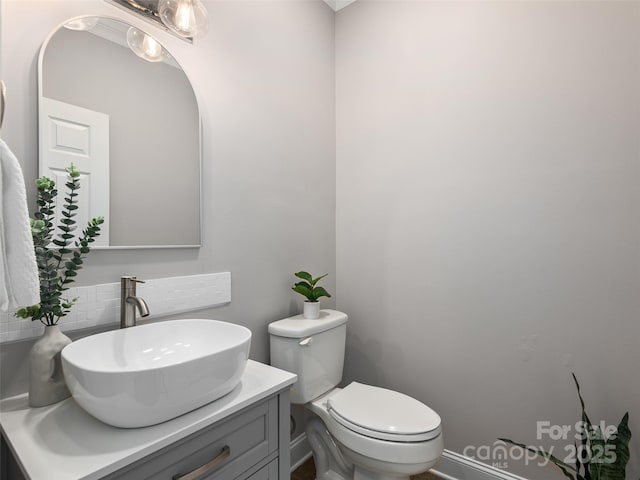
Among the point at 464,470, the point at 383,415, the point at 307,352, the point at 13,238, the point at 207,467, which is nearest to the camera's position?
the point at 13,238

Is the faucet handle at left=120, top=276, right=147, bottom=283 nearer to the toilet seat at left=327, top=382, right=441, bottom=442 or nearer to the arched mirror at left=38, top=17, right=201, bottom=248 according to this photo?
the arched mirror at left=38, top=17, right=201, bottom=248

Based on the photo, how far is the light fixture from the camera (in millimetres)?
1153

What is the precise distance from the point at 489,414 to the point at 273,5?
220 centimetres

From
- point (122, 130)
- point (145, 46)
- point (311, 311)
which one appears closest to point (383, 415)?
point (311, 311)

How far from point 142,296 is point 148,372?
0.50m

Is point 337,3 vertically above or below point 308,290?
above

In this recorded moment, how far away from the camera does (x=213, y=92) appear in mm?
1381

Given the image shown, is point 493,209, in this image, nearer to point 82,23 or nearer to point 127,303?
point 127,303

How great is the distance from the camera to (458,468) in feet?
5.24

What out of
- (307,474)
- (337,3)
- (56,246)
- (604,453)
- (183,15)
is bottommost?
(307,474)

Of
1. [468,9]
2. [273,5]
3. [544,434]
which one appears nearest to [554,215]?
[544,434]

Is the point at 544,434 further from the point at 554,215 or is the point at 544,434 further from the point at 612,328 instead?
the point at 554,215

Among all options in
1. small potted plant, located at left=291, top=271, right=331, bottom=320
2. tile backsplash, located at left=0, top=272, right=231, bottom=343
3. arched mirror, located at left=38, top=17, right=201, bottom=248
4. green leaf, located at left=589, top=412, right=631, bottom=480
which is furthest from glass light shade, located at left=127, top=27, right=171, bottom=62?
green leaf, located at left=589, top=412, right=631, bottom=480

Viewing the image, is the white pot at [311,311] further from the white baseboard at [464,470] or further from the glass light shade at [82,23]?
the glass light shade at [82,23]
